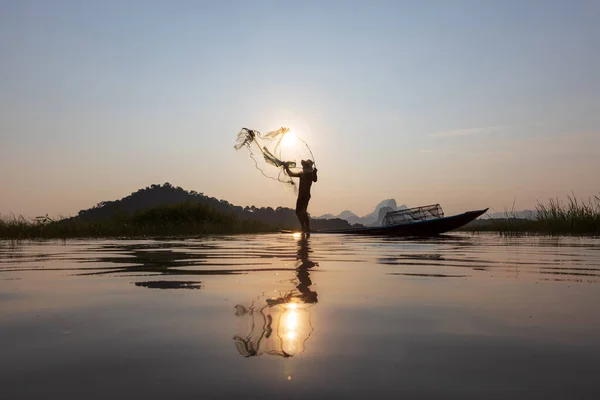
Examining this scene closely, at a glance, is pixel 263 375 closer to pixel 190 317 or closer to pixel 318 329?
pixel 318 329

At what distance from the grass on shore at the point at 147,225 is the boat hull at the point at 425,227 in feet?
33.4

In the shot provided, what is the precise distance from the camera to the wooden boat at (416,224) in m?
17.6

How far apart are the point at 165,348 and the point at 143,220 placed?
29.2 meters

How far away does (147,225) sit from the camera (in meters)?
28.6

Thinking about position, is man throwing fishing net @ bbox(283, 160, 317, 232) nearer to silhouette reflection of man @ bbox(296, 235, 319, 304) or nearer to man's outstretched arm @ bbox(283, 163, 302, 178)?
man's outstretched arm @ bbox(283, 163, 302, 178)

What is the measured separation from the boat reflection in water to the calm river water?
12 millimetres

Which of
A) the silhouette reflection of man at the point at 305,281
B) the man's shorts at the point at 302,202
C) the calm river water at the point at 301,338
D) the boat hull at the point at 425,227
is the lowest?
the calm river water at the point at 301,338

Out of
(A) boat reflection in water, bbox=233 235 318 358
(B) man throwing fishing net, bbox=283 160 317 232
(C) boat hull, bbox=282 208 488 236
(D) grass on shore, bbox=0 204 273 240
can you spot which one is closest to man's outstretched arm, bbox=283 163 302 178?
(B) man throwing fishing net, bbox=283 160 317 232

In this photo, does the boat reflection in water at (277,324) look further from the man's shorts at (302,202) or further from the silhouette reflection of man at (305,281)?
the man's shorts at (302,202)

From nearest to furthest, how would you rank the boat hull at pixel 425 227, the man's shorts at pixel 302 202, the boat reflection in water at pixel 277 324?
the boat reflection in water at pixel 277 324 → the boat hull at pixel 425 227 → the man's shorts at pixel 302 202

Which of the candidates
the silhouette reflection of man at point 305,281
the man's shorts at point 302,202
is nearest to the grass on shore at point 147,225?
the man's shorts at point 302,202

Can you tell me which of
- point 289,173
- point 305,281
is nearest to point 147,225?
point 289,173

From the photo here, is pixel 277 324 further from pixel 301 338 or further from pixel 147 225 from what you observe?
pixel 147 225

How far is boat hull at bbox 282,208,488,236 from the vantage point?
17453 millimetres
